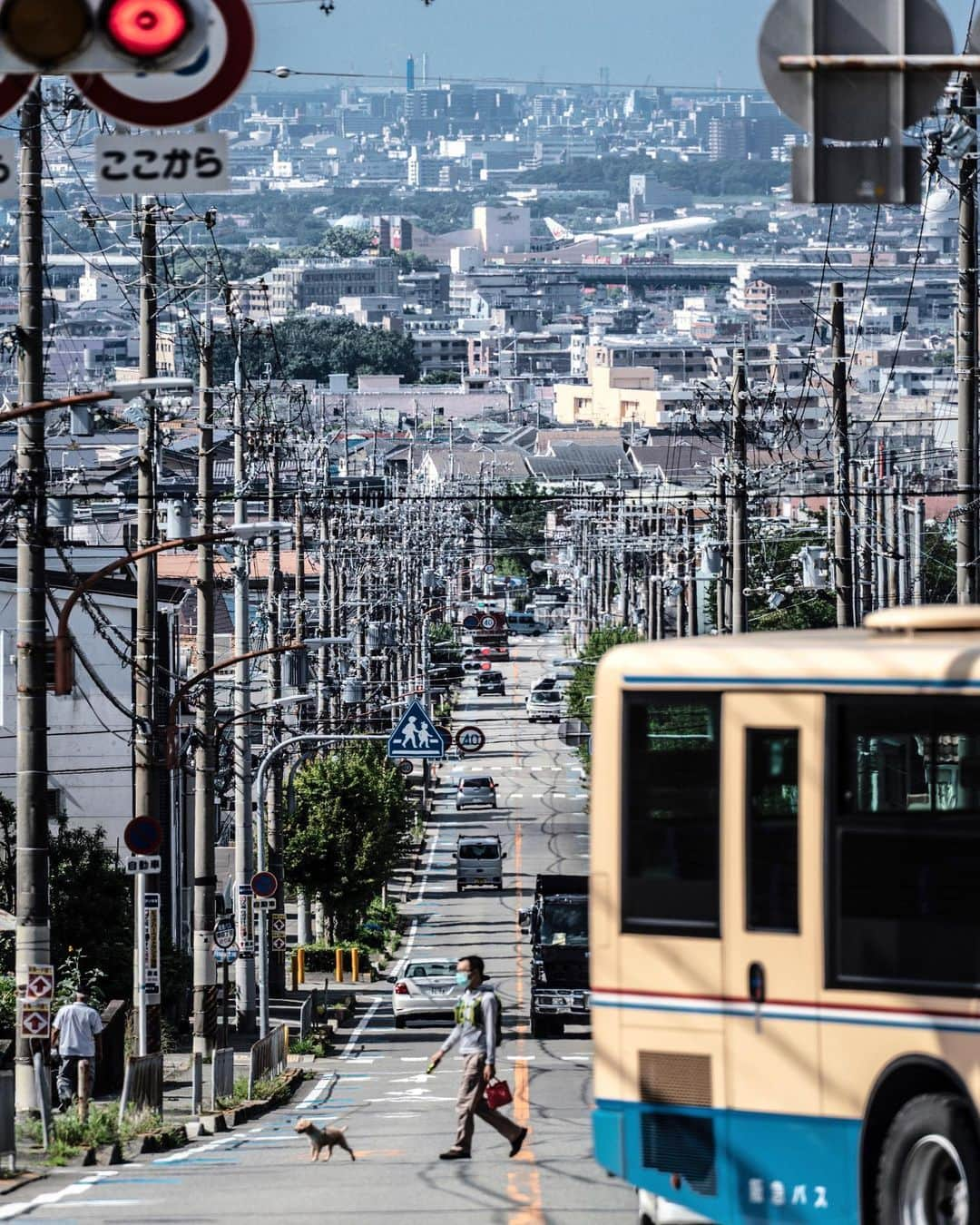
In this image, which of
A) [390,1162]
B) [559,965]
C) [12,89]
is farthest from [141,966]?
[12,89]

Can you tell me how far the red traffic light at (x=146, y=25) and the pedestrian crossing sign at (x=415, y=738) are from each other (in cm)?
3893

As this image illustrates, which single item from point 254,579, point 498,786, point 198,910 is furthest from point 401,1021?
point 498,786

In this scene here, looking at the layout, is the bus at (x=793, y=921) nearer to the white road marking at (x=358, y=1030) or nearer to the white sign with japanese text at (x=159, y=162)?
the white sign with japanese text at (x=159, y=162)

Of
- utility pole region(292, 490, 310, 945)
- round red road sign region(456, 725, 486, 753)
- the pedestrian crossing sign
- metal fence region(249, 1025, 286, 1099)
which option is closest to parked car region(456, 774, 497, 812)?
round red road sign region(456, 725, 486, 753)

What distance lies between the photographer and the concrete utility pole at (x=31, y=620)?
88.1 ft

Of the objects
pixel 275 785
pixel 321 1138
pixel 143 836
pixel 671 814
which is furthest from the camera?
pixel 275 785

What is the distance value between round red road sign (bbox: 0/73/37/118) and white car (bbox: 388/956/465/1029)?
3506cm

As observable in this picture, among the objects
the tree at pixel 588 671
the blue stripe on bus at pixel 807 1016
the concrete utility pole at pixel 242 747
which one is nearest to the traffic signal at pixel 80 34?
the blue stripe on bus at pixel 807 1016

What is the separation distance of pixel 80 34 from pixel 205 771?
2656 cm

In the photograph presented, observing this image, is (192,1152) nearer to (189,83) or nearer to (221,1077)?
(221,1077)

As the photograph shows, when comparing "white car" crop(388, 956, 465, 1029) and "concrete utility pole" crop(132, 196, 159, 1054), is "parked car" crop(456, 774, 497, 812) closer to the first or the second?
"white car" crop(388, 956, 465, 1029)

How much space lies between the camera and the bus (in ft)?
44.4

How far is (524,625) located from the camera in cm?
17775

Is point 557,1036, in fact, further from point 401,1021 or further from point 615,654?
point 615,654
